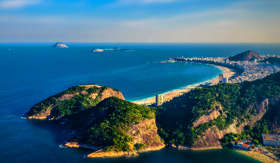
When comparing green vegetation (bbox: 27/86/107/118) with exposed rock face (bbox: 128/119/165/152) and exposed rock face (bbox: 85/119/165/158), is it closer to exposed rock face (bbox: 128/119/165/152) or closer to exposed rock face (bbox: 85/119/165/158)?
exposed rock face (bbox: 128/119/165/152)

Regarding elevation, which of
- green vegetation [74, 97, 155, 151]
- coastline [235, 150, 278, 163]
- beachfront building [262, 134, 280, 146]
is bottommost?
coastline [235, 150, 278, 163]

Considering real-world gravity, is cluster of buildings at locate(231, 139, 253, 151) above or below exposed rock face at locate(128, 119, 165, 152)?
below

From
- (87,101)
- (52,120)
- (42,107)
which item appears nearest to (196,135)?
(87,101)

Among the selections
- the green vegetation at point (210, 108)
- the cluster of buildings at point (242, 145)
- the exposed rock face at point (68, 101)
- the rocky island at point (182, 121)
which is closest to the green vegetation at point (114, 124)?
the rocky island at point (182, 121)

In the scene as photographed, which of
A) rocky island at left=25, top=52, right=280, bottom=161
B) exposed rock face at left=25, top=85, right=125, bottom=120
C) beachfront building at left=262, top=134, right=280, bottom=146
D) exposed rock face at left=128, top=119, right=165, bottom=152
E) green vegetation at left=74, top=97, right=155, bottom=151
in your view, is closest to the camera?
green vegetation at left=74, top=97, right=155, bottom=151

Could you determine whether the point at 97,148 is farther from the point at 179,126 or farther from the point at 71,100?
the point at 71,100

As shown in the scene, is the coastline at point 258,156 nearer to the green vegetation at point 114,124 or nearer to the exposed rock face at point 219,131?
the exposed rock face at point 219,131

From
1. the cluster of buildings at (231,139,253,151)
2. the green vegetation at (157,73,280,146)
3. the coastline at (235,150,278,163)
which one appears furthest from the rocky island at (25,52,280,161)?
the coastline at (235,150,278,163)
